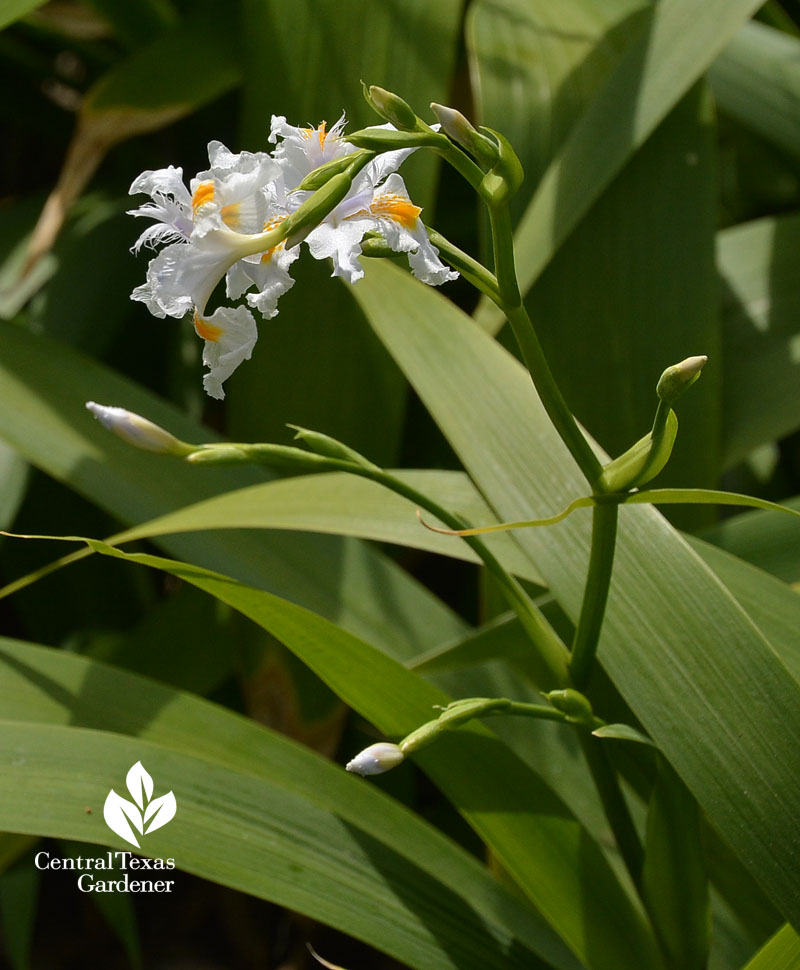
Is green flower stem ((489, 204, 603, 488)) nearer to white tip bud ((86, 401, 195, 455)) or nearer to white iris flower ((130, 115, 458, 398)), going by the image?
white iris flower ((130, 115, 458, 398))

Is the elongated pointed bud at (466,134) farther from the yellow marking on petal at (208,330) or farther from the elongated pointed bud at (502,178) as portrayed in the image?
the yellow marking on petal at (208,330)

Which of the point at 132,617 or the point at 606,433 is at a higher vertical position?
the point at 606,433

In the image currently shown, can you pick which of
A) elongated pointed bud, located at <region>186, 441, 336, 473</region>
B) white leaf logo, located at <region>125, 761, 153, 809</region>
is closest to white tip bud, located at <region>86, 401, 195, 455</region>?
elongated pointed bud, located at <region>186, 441, 336, 473</region>

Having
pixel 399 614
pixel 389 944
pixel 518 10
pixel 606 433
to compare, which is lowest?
pixel 389 944

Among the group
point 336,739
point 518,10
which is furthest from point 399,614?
point 518,10

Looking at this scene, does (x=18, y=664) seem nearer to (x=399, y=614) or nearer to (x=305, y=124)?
(x=399, y=614)

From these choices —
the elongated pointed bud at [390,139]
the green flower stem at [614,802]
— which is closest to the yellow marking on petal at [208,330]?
the elongated pointed bud at [390,139]

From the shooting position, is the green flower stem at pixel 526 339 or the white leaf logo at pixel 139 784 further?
the white leaf logo at pixel 139 784
